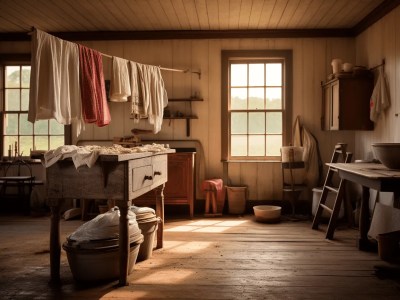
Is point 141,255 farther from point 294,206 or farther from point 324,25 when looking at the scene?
point 324,25

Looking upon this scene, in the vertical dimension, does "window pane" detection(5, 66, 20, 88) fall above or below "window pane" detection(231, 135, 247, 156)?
above

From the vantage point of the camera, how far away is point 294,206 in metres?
5.87

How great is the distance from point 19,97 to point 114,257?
4709mm

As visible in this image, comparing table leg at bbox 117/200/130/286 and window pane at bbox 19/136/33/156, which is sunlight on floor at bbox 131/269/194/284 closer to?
table leg at bbox 117/200/130/286

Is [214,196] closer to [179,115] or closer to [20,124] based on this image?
[179,115]

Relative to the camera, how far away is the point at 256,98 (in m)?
6.54

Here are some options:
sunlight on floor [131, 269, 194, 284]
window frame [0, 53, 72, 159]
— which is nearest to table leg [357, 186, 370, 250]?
sunlight on floor [131, 269, 194, 284]

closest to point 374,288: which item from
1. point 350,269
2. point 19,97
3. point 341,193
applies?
point 350,269

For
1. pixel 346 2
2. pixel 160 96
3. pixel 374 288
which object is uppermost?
pixel 346 2

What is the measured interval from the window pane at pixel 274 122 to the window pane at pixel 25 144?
406cm

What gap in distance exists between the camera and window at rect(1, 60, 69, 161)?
675cm

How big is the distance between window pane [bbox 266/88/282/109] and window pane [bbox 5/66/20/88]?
4264 millimetres

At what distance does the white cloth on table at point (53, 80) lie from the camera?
2986 millimetres

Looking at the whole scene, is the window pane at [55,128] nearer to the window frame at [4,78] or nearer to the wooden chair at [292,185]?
the window frame at [4,78]
